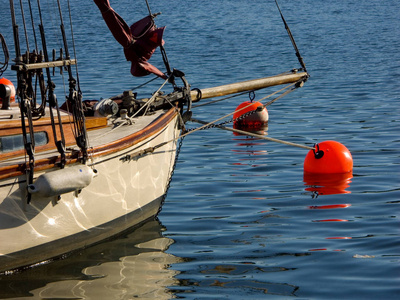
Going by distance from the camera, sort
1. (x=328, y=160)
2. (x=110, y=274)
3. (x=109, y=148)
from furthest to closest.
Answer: (x=328, y=160) < (x=109, y=148) < (x=110, y=274)

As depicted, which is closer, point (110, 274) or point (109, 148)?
point (110, 274)

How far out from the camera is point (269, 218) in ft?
33.3

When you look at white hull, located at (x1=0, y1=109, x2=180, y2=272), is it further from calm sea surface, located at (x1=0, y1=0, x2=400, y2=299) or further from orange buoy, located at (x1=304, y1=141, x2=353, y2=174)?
orange buoy, located at (x1=304, y1=141, x2=353, y2=174)

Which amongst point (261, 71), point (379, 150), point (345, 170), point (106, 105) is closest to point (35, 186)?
point (106, 105)

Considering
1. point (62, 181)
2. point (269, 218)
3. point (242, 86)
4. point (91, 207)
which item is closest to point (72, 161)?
point (62, 181)

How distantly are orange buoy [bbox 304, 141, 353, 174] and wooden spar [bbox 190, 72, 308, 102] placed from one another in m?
1.19

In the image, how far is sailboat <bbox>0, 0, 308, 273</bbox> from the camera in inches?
306

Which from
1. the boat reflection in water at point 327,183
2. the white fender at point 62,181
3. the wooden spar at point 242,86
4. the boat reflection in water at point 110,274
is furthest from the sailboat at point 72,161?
the boat reflection in water at point 327,183

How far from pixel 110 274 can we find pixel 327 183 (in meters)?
4.50

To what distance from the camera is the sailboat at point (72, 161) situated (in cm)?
777

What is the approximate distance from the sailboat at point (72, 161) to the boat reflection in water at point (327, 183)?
232 centimetres

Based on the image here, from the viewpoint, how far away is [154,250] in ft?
30.0

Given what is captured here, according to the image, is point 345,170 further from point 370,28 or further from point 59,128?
point 370,28

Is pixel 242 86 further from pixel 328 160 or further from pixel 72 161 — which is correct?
pixel 72 161
